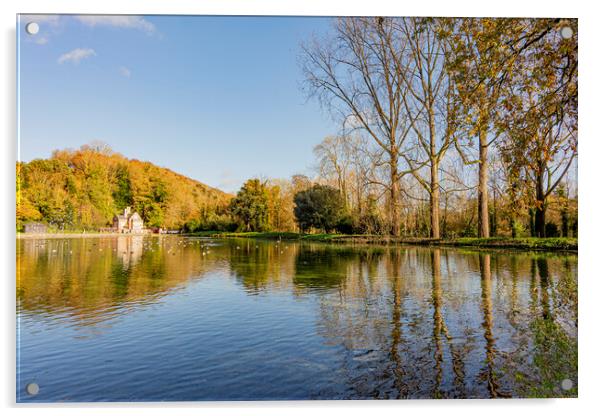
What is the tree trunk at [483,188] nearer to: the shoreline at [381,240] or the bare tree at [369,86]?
the shoreline at [381,240]

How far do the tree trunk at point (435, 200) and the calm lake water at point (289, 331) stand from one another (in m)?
0.64

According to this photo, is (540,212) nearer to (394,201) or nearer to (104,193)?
(394,201)

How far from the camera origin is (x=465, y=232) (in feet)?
24.5

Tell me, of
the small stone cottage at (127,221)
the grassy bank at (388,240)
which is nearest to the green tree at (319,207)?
the grassy bank at (388,240)

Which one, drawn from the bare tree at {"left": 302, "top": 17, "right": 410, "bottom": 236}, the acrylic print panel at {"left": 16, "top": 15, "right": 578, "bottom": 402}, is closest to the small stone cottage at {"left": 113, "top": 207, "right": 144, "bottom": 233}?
the acrylic print panel at {"left": 16, "top": 15, "right": 578, "bottom": 402}

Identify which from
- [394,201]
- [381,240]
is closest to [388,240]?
[381,240]

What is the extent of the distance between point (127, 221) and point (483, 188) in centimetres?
541

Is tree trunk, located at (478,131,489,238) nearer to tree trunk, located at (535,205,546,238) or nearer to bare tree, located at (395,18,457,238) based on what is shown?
bare tree, located at (395,18,457,238)

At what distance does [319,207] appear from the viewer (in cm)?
670

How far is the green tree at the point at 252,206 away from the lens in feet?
20.0

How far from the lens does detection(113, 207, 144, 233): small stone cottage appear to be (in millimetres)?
6270

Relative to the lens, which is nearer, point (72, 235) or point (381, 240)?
point (72, 235)

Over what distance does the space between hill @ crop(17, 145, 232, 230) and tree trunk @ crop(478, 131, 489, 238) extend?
3.55m
